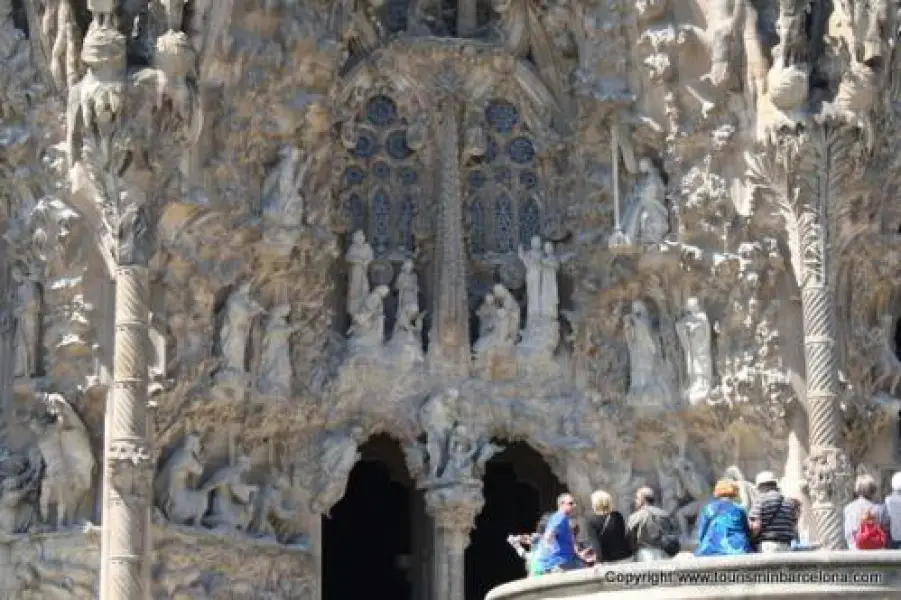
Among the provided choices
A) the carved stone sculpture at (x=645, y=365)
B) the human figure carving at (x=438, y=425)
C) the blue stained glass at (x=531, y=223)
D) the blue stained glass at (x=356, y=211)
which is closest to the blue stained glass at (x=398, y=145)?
the blue stained glass at (x=356, y=211)

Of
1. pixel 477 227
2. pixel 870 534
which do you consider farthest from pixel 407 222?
pixel 870 534

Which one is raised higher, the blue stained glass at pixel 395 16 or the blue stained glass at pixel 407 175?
the blue stained glass at pixel 395 16

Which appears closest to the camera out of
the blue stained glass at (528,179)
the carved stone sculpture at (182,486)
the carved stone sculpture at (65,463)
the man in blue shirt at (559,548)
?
the man in blue shirt at (559,548)

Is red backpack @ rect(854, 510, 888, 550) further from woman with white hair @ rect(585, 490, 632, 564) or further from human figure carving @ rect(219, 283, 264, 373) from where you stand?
human figure carving @ rect(219, 283, 264, 373)

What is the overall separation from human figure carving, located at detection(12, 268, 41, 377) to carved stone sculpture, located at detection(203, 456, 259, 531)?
66.0 inches

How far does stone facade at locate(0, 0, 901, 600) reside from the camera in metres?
18.2

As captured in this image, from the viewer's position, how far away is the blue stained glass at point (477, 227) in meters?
20.6

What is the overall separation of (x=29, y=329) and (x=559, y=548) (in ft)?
20.1

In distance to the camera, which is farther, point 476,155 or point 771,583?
point 476,155

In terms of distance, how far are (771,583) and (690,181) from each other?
22.6ft

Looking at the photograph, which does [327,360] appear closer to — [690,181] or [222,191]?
[222,191]

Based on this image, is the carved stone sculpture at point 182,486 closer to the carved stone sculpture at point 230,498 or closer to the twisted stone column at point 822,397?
the carved stone sculpture at point 230,498

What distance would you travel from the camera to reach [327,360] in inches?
775

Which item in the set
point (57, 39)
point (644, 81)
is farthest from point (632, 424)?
point (57, 39)
